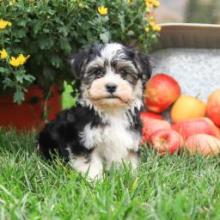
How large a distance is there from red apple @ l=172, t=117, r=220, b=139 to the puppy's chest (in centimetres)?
130

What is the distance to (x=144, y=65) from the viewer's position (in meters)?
4.79

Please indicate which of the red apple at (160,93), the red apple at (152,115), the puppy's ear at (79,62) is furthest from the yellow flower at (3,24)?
the red apple at (152,115)

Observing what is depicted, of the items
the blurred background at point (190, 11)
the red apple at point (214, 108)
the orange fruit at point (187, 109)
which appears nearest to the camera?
the red apple at point (214, 108)

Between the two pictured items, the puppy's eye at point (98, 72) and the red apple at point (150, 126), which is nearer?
the puppy's eye at point (98, 72)

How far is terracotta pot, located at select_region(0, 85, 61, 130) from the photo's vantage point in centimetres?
645

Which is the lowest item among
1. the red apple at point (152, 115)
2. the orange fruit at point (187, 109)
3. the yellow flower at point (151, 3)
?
the red apple at point (152, 115)

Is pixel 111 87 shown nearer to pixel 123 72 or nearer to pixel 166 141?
pixel 123 72

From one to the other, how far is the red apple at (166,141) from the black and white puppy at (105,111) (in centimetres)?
73

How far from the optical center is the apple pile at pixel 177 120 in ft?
18.7

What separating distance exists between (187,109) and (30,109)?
1.67 metres

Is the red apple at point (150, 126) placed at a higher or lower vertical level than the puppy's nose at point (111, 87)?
lower

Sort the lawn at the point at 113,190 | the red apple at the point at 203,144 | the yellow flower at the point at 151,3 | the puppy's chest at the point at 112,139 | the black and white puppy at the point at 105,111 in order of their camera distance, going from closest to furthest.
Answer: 1. the lawn at the point at 113,190
2. the black and white puppy at the point at 105,111
3. the puppy's chest at the point at 112,139
4. the red apple at the point at 203,144
5. the yellow flower at the point at 151,3

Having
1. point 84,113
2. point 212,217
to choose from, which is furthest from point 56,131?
point 212,217

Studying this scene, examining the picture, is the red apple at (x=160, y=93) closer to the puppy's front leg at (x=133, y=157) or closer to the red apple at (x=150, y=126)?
the red apple at (x=150, y=126)
